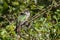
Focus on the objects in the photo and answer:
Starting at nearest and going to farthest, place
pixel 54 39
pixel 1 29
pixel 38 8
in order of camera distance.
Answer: pixel 54 39, pixel 1 29, pixel 38 8

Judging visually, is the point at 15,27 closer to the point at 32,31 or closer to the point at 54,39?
the point at 32,31

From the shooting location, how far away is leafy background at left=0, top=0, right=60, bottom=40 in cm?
268

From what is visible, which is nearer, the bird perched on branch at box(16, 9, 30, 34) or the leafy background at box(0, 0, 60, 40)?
the leafy background at box(0, 0, 60, 40)

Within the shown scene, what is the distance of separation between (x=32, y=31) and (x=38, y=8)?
44cm

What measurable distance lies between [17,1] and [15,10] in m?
0.17

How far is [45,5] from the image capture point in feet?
10.3

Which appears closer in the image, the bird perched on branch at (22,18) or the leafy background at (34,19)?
the leafy background at (34,19)

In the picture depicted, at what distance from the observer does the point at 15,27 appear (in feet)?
9.16

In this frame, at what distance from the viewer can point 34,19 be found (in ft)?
9.51

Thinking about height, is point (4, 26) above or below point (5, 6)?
below

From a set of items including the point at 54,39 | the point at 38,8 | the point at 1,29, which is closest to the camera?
the point at 54,39

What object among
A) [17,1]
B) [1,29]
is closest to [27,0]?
[17,1]

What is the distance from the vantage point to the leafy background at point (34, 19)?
8.80ft

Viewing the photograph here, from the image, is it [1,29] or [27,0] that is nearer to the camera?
[1,29]
